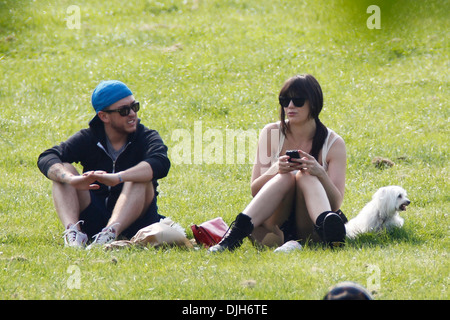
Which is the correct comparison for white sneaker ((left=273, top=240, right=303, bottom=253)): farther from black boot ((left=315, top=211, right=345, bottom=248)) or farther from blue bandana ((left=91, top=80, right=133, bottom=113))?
blue bandana ((left=91, top=80, right=133, bottom=113))

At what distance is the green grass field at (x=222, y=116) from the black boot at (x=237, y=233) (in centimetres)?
9

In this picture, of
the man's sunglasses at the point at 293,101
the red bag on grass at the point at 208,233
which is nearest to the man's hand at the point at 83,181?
the red bag on grass at the point at 208,233

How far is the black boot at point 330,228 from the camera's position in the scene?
5465 millimetres

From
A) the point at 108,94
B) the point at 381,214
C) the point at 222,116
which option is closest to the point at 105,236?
the point at 108,94

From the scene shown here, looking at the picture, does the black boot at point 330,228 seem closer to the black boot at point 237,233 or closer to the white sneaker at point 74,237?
the black boot at point 237,233

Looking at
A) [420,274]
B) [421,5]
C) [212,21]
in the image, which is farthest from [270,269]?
[212,21]

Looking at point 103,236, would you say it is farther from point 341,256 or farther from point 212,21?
point 212,21

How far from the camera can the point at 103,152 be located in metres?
6.29

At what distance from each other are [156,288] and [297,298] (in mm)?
955

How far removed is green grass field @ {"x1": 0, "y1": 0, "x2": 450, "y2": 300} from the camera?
182 inches

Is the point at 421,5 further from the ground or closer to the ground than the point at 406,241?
further from the ground

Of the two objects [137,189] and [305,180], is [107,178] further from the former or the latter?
[305,180]

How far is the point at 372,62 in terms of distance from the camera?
13.4m

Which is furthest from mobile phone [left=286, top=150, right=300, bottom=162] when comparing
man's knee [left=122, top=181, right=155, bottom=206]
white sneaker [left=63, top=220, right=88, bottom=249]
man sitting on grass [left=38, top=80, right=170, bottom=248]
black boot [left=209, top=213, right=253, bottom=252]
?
white sneaker [left=63, top=220, right=88, bottom=249]
